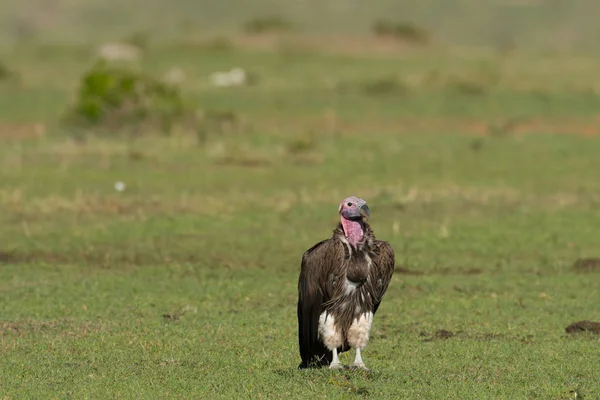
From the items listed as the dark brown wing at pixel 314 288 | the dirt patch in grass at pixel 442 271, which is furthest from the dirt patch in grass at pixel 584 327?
the dirt patch in grass at pixel 442 271

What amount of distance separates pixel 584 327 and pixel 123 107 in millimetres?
22860

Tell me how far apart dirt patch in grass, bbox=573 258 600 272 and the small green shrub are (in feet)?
57.4

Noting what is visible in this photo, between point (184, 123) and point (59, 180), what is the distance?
8.98 metres

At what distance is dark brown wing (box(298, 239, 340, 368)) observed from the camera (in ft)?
35.1

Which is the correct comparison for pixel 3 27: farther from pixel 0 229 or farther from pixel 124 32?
pixel 0 229

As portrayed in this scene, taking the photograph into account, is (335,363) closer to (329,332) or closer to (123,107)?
(329,332)

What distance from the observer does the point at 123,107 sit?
115ft

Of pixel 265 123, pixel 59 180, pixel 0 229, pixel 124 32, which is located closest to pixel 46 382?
pixel 0 229

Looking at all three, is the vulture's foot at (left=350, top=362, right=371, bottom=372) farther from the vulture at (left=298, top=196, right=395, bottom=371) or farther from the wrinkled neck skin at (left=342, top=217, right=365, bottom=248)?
the wrinkled neck skin at (left=342, top=217, right=365, bottom=248)

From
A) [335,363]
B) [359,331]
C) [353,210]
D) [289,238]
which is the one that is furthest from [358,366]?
[289,238]

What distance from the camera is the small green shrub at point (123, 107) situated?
→ 34.4 m

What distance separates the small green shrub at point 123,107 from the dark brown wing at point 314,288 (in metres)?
23.7

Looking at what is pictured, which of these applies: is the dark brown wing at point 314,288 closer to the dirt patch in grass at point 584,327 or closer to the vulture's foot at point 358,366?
the vulture's foot at point 358,366

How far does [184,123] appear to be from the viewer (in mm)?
34750
